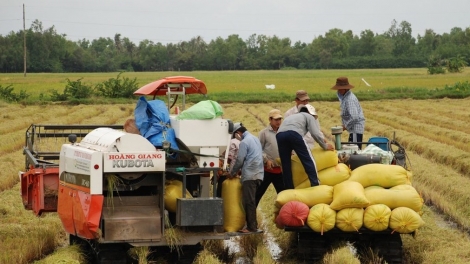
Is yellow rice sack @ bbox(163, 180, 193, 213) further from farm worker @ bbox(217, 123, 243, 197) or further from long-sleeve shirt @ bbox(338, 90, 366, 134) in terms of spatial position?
long-sleeve shirt @ bbox(338, 90, 366, 134)

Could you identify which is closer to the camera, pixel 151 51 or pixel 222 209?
pixel 222 209

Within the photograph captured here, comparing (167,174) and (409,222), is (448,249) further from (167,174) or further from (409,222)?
(167,174)

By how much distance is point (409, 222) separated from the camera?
33.0ft

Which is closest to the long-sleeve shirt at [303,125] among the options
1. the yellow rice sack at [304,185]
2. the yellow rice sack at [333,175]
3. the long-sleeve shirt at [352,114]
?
the yellow rice sack at [333,175]

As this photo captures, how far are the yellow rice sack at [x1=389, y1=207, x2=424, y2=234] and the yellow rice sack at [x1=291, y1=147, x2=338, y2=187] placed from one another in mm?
1222

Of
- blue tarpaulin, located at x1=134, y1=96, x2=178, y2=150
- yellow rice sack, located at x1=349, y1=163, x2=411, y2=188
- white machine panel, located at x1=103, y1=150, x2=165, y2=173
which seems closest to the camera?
white machine panel, located at x1=103, y1=150, x2=165, y2=173

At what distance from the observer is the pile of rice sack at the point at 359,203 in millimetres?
10102

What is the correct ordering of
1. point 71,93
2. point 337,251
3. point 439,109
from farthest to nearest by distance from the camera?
point 71,93
point 439,109
point 337,251

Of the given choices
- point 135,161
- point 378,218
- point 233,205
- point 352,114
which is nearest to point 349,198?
point 378,218

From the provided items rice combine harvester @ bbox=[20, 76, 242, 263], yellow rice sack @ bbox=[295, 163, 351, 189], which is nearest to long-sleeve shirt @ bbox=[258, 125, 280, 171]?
yellow rice sack @ bbox=[295, 163, 351, 189]

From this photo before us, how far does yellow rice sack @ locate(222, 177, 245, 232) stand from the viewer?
10.6m

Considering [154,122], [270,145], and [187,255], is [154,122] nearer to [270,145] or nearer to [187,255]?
[187,255]

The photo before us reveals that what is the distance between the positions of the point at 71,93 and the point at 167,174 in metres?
31.6

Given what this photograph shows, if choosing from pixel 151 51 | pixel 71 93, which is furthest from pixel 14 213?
pixel 151 51
